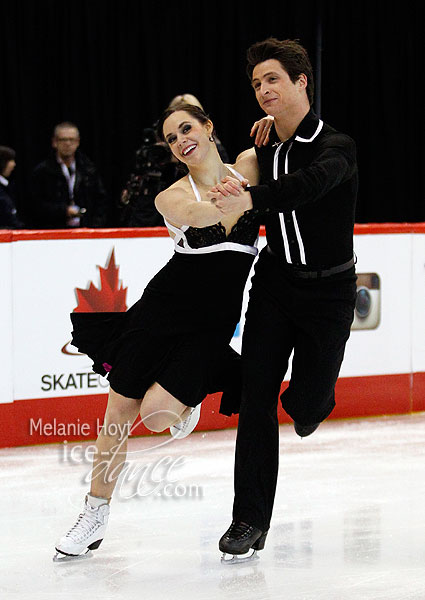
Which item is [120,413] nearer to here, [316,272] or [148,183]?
[316,272]

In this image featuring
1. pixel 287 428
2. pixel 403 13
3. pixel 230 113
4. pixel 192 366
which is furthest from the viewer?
pixel 403 13

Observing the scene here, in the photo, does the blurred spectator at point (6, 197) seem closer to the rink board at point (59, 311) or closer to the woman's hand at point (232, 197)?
the rink board at point (59, 311)

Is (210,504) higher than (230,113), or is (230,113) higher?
(230,113)

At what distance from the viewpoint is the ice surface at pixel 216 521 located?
9.91ft

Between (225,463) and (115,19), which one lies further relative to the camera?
(115,19)

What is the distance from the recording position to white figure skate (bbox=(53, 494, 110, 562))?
321 centimetres

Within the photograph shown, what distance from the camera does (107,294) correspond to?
15.9 feet

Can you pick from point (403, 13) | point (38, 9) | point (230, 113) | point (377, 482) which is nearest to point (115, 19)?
point (38, 9)

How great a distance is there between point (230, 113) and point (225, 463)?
4250 millimetres

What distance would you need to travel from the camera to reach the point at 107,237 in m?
4.86

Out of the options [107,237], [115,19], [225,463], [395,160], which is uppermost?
[115,19]

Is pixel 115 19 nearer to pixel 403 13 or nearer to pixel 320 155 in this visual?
pixel 403 13

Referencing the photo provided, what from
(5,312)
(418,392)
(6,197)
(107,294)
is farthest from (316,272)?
(6,197)

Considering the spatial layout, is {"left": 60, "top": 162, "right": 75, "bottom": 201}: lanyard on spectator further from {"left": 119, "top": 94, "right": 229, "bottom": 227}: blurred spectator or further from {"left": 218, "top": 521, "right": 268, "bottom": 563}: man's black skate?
{"left": 218, "top": 521, "right": 268, "bottom": 563}: man's black skate
